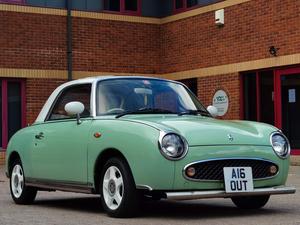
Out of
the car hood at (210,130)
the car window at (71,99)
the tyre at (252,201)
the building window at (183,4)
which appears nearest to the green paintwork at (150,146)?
the car hood at (210,130)

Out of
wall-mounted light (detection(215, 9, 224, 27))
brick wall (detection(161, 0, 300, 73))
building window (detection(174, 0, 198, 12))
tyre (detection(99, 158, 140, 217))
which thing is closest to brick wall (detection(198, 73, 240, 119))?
brick wall (detection(161, 0, 300, 73))

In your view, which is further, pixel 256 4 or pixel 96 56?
pixel 96 56

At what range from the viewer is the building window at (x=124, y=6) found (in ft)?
64.8

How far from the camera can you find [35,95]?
18.4m

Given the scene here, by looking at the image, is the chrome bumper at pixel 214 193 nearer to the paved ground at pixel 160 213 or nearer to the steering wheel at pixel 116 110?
the paved ground at pixel 160 213

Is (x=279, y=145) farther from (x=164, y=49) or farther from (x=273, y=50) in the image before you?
(x=164, y=49)

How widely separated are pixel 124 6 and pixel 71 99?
11.9 meters

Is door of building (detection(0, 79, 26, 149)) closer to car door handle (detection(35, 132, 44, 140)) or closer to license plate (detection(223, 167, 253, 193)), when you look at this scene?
car door handle (detection(35, 132, 44, 140))

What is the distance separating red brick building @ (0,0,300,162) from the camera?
1599 centimetres

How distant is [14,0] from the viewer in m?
18.2

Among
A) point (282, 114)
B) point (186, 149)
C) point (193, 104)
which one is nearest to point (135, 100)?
point (193, 104)

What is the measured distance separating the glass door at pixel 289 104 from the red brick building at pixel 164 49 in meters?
0.02

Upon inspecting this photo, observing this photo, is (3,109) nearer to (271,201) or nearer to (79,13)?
(79,13)

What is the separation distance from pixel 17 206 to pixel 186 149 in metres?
2.89
